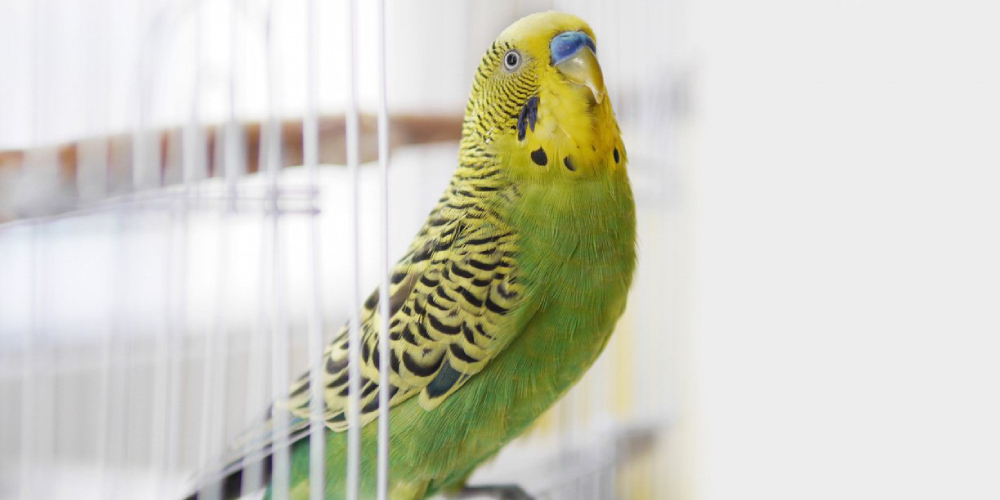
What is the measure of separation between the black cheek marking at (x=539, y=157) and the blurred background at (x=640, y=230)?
0.56ft

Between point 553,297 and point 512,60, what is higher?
point 512,60

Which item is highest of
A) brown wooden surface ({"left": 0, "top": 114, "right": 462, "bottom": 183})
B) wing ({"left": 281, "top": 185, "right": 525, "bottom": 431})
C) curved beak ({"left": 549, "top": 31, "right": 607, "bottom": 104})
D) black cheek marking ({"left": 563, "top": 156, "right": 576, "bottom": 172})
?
curved beak ({"left": 549, "top": 31, "right": 607, "bottom": 104})

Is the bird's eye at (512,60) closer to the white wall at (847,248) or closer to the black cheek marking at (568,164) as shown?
the black cheek marking at (568,164)

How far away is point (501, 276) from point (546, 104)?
0.16 meters

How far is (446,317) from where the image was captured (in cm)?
66

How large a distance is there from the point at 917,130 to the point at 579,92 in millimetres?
1166

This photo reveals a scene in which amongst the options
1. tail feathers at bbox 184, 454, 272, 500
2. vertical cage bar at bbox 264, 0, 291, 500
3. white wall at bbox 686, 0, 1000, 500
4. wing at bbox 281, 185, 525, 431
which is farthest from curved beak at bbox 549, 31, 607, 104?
white wall at bbox 686, 0, 1000, 500

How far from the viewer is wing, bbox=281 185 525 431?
660 mm

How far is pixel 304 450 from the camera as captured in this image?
0.72 meters

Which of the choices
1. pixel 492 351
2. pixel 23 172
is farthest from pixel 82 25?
pixel 492 351

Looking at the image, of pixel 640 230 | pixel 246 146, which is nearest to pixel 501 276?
pixel 246 146

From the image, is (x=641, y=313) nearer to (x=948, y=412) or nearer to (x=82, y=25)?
(x=948, y=412)

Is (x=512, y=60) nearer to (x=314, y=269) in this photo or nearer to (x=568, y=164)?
(x=568, y=164)

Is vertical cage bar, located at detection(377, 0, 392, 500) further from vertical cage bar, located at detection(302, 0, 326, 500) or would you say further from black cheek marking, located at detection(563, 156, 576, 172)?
black cheek marking, located at detection(563, 156, 576, 172)
